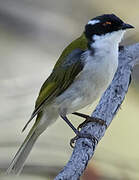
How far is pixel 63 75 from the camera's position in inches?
229

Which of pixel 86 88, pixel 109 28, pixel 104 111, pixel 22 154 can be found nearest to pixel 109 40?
pixel 109 28

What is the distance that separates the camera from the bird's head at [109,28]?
5602 millimetres

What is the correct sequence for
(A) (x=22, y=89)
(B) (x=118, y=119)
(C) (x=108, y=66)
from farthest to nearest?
(B) (x=118, y=119) < (A) (x=22, y=89) < (C) (x=108, y=66)

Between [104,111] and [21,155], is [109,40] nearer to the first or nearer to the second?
[104,111]

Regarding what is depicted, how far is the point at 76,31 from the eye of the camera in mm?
8453

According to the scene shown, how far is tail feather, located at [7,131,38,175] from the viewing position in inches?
233

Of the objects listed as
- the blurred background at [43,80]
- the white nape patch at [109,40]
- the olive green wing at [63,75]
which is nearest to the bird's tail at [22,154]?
the blurred background at [43,80]

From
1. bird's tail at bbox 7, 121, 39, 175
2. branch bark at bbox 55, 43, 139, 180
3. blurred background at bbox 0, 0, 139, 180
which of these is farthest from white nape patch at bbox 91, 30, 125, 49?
blurred background at bbox 0, 0, 139, 180

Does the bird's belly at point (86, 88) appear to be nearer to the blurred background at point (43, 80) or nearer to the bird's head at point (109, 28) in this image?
the bird's head at point (109, 28)

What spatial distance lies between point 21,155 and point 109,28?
52.0 inches

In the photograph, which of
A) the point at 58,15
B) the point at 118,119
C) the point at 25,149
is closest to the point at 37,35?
the point at 58,15

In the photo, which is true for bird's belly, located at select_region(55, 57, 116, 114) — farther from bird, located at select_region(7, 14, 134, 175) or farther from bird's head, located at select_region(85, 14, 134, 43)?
bird's head, located at select_region(85, 14, 134, 43)

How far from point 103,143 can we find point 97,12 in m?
1.77

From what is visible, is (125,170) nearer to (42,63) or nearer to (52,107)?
(52,107)
